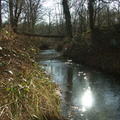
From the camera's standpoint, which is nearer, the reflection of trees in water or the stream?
the stream

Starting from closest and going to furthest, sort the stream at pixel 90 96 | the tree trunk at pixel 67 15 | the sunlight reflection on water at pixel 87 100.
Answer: the stream at pixel 90 96 < the sunlight reflection on water at pixel 87 100 < the tree trunk at pixel 67 15

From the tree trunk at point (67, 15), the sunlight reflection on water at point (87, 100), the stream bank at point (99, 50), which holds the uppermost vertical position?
the tree trunk at point (67, 15)

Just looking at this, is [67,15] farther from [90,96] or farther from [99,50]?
[90,96]

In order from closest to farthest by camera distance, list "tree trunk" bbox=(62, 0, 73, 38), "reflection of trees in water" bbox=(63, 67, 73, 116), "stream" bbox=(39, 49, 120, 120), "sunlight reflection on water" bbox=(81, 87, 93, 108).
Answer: "stream" bbox=(39, 49, 120, 120)
"reflection of trees in water" bbox=(63, 67, 73, 116)
"sunlight reflection on water" bbox=(81, 87, 93, 108)
"tree trunk" bbox=(62, 0, 73, 38)

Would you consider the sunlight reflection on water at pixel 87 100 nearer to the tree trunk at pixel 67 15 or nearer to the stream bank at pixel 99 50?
the stream bank at pixel 99 50

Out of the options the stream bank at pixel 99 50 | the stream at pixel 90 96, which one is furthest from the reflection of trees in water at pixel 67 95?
the stream bank at pixel 99 50

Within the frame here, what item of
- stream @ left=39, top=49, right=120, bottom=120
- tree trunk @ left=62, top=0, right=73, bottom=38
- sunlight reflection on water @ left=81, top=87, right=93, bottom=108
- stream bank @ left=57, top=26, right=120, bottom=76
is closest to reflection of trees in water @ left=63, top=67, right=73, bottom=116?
stream @ left=39, top=49, right=120, bottom=120

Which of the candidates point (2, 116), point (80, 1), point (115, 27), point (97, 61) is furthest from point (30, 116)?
point (80, 1)

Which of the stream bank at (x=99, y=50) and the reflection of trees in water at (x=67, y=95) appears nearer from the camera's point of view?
the reflection of trees in water at (x=67, y=95)

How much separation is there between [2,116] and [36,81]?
69.0 inches

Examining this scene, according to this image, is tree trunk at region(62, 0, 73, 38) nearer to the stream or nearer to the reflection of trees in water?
the stream

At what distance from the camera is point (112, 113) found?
4.53 meters

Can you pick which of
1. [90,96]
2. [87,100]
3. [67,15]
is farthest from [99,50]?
[67,15]

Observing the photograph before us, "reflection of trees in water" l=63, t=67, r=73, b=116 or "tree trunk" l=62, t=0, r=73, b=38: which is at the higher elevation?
"tree trunk" l=62, t=0, r=73, b=38
